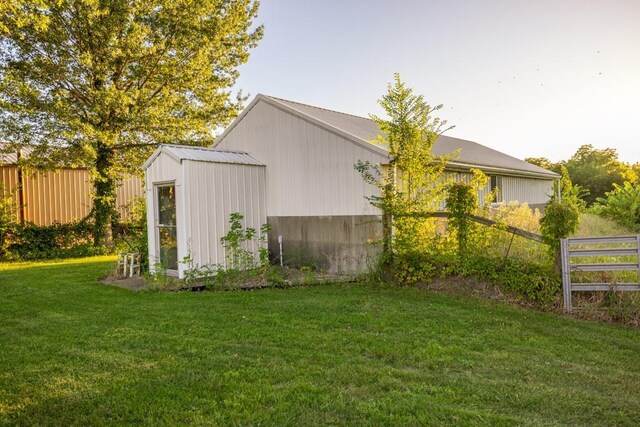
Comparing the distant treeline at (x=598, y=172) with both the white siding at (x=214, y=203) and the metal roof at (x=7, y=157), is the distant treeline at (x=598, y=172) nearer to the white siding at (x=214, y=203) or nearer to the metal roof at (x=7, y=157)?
the white siding at (x=214, y=203)

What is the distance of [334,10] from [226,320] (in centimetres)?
960

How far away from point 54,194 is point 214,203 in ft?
40.8

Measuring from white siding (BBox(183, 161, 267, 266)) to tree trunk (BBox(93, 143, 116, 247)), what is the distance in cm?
781

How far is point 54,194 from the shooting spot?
1861 centimetres

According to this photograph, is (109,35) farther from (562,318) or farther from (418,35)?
(562,318)

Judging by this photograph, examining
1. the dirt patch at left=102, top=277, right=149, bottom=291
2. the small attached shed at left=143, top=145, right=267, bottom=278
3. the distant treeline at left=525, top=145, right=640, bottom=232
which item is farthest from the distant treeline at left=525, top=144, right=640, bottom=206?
the dirt patch at left=102, top=277, right=149, bottom=291

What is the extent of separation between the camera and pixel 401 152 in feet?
28.0

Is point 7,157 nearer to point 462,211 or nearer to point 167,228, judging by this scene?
point 167,228

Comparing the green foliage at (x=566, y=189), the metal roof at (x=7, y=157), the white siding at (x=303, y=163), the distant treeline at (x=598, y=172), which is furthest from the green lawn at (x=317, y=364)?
the distant treeline at (x=598, y=172)

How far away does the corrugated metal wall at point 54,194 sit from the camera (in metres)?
17.4

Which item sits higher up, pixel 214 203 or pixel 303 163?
pixel 303 163

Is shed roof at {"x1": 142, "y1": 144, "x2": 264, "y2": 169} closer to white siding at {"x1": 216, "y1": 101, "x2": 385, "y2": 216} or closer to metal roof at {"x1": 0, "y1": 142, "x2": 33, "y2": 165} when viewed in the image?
white siding at {"x1": 216, "y1": 101, "x2": 385, "y2": 216}

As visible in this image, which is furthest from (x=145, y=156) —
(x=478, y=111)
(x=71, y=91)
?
(x=478, y=111)

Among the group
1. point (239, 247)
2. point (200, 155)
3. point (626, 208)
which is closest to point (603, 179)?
point (626, 208)
